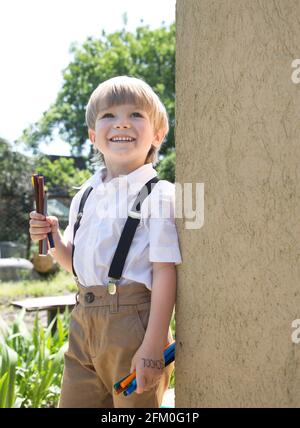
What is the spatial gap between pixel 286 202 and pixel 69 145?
75.8 feet

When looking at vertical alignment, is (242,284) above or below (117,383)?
above

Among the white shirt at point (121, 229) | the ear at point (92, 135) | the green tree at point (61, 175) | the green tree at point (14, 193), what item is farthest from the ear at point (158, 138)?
the green tree at point (61, 175)

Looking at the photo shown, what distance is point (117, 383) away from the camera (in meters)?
1.54

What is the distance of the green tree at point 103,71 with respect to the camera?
20031 mm

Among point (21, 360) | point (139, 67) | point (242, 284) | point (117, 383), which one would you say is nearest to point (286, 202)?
point (242, 284)

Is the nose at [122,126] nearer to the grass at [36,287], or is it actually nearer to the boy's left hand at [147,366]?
the boy's left hand at [147,366]

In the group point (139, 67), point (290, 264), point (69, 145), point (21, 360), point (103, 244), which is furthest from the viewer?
point (69, 145)

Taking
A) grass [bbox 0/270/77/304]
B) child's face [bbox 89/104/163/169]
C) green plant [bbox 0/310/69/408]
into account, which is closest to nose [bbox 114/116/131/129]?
child's face [bbox 89/104/163/169]

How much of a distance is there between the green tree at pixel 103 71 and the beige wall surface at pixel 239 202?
1630 centimetres

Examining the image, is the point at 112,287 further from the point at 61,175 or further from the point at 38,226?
the point at 61,175

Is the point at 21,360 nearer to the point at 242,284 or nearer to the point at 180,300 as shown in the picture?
the point at 180,300

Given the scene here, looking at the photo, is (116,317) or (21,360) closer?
(116,317)

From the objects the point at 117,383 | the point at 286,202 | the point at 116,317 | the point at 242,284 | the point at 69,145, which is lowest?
the point at 117,383

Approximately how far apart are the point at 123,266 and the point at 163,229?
6.8 inches
